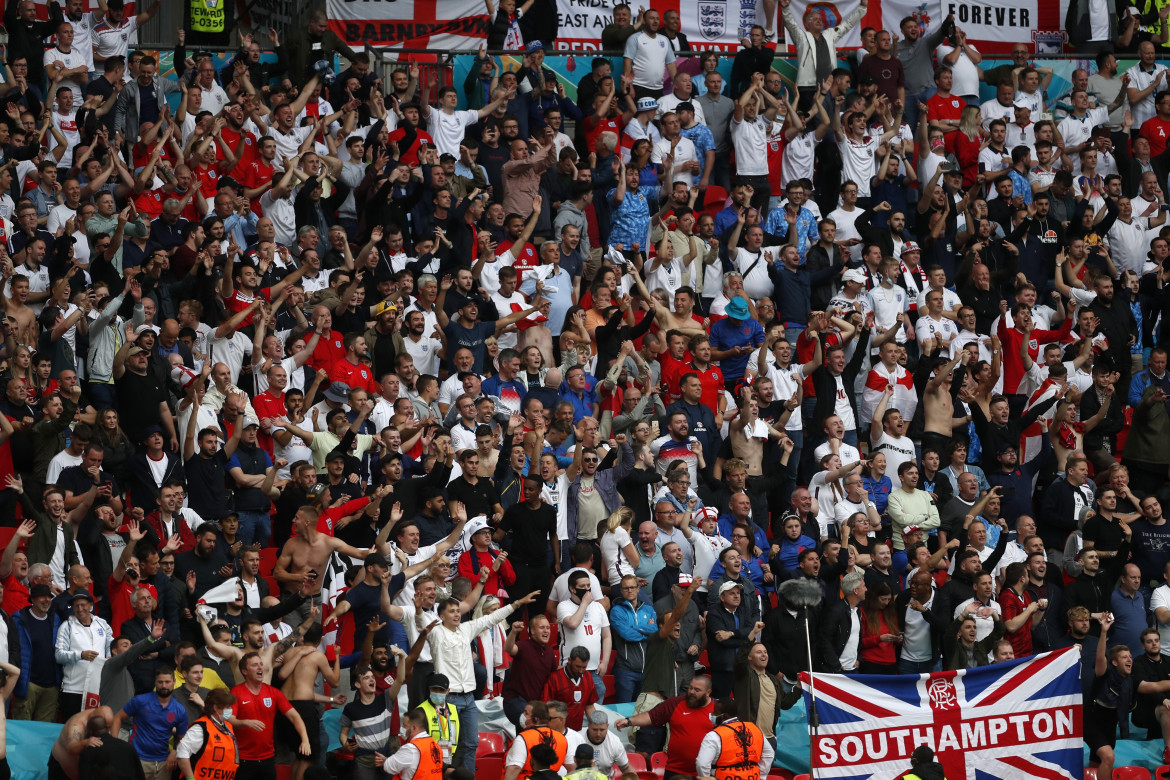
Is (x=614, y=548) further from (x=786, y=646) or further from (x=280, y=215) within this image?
(x=280, y=215)

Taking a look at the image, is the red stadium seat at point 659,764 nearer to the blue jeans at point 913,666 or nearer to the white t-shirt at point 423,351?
the blue jeans at point 913,666

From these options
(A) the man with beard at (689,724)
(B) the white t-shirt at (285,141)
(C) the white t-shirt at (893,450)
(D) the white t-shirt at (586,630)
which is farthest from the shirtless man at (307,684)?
(B) the white t-shirt at (285,141)

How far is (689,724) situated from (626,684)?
4.54 feet

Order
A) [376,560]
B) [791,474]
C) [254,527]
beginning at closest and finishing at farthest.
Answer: [376,560] → [254,527] → [791,474]

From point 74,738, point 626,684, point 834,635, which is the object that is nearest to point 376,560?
point 626,684

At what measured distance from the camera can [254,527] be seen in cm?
1650

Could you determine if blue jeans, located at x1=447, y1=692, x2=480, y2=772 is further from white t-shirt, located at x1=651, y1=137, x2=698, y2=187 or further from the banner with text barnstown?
the banner with text barnstown

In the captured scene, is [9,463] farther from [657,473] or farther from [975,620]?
[975,620]

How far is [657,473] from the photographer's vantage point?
17.5 meters

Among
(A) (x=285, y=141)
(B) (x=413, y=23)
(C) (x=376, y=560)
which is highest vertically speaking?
(B) (x=413, y=23)

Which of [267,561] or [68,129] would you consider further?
[68,129]

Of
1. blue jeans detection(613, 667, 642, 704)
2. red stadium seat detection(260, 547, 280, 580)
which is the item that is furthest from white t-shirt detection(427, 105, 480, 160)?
blue jeans detection(613, 667, 642, 704)

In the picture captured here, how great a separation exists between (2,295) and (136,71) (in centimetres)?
456

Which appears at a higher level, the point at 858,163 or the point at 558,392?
the point at 858,163
